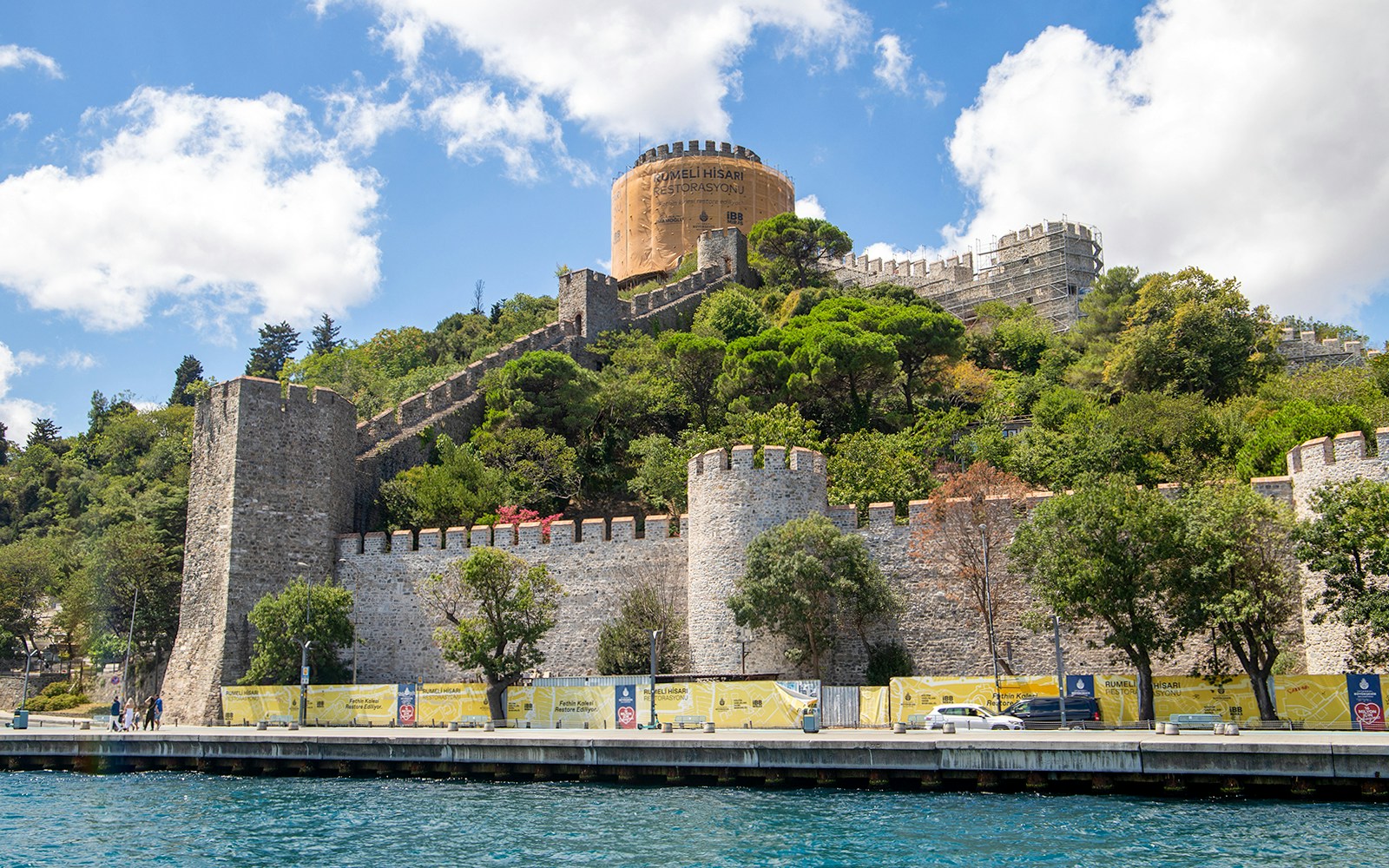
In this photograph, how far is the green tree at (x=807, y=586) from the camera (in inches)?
1004

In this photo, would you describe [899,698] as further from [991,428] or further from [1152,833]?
[991,428]

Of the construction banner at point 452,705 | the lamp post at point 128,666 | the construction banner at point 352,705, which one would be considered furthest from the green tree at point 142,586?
the construction banner at point 452,705

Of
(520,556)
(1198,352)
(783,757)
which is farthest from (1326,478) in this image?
(520,556)

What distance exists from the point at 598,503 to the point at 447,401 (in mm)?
6454

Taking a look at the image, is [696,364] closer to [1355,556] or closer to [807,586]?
[807,586]

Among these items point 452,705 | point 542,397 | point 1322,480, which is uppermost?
point 542,397

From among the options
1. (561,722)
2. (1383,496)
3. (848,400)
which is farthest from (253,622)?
(1383,496)

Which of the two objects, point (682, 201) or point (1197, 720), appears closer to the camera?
point (1197, 720)

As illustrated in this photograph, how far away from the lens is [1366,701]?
68.5ft

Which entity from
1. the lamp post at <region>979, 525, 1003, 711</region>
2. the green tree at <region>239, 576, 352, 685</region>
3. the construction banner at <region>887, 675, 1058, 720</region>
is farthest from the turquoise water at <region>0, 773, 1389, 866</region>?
the green tree at <region>239, 576, 352, 685</region>

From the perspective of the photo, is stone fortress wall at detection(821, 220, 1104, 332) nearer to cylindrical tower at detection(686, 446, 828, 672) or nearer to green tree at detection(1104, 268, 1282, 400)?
green tree at detection(1104, 268, 1282, 400)

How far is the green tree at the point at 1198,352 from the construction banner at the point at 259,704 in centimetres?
2638

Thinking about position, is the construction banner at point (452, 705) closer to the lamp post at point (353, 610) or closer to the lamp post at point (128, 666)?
the lamp post at point (353, 610)

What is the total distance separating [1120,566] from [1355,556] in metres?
3.93
